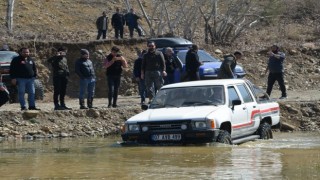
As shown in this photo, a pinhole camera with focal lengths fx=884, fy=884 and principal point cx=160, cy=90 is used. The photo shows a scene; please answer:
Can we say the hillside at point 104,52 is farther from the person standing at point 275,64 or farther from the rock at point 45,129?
the person standing at point 275,64

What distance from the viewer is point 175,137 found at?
1599 cm

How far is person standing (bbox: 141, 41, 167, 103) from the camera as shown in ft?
72.0

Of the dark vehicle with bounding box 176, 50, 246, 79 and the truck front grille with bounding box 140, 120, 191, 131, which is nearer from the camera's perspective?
the truck front grille with bounding box 140, 120, 191, 131

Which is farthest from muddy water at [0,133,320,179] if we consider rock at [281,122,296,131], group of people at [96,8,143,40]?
group of people at [96,8,143,40]

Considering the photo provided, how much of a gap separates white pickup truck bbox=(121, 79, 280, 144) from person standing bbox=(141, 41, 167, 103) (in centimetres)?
400

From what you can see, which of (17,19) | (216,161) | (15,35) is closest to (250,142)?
(216,161)

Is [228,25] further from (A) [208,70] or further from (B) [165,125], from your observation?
(B) [165,125]

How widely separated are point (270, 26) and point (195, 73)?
935 inches

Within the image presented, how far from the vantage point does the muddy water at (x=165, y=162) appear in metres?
12.1

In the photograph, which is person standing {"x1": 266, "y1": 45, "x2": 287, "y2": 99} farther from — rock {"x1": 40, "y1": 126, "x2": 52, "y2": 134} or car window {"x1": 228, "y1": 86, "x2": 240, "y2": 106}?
car window {"x1": 228, "y1": 86, "x2": 240, "y2": 106}

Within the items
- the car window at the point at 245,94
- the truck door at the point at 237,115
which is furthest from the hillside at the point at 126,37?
the truck door at the point at 237,115

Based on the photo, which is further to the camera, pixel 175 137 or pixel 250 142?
pixel 250 142

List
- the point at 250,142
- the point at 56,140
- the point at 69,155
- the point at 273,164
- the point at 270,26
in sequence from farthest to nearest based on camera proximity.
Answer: the point at 270,26, the point at 56,140, the point at 250,142, the point at 69,155, the point at 273,164

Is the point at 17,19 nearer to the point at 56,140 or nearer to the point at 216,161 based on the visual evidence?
the point at 56,140
